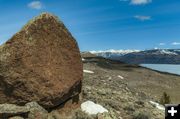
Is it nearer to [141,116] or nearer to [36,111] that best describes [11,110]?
[36,111]

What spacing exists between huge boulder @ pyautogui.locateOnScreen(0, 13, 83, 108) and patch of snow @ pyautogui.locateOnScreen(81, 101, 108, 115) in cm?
157

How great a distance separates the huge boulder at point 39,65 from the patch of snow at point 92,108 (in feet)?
5.16

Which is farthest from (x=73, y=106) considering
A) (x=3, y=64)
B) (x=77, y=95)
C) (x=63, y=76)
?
(x=3, y=64)

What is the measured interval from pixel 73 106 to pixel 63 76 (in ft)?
7.44

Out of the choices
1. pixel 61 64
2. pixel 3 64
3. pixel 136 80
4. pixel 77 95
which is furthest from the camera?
pixel 136 80

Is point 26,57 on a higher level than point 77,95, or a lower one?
higher

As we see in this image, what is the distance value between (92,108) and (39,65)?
4.54 meters

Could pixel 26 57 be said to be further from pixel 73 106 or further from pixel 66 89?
pixel 73 106

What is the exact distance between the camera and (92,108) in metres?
22.5

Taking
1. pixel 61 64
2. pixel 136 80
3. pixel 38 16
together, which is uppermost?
pixel 38 16

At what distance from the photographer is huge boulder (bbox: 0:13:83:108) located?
20020 millimetres

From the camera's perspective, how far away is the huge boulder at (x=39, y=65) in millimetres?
20020

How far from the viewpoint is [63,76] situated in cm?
2120

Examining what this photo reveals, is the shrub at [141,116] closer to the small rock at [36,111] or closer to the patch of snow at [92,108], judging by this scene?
the patch of snow at [92,108]
